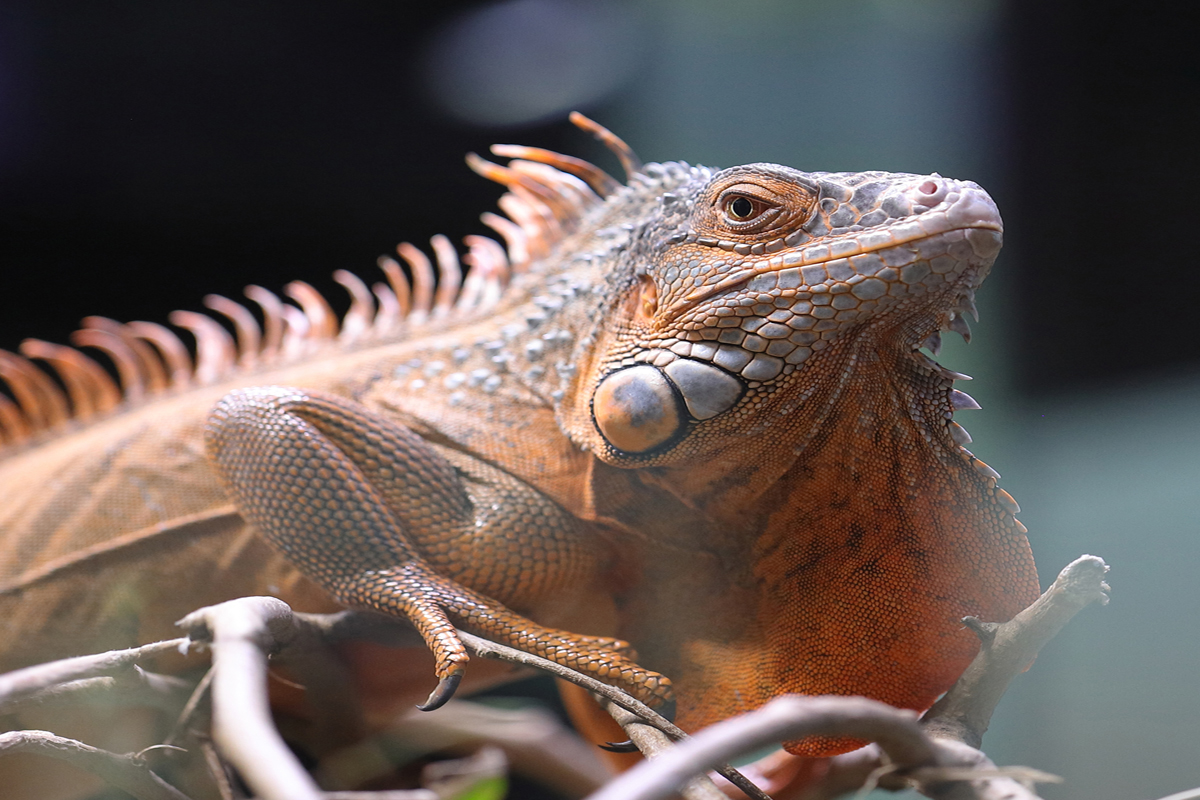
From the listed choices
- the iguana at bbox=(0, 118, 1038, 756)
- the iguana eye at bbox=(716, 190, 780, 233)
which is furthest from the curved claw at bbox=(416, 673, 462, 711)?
the iguana eye at bbox=(716, 190, 780, 233)

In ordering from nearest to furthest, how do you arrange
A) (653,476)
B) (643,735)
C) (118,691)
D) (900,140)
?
1. (643,735)
2. (118,691)
3. (653,476)
4. (900,140)

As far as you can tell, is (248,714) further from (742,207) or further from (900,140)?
(900,140)

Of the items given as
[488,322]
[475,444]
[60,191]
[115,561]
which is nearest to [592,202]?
[488,322]

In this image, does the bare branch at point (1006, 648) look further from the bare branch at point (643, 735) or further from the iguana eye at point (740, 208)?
the iguana eye at point (740, 208)

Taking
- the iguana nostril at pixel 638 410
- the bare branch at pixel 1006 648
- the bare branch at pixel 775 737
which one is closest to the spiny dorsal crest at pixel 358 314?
the iguana nostril at pixel 638 410

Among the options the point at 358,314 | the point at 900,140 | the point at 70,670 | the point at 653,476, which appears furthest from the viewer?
the point at 358,314

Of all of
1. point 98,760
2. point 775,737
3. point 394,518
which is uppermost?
point 775,737

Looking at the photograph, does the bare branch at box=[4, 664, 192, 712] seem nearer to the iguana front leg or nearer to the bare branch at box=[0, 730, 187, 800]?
the bare branch at box=[0, 730, 187, 800]

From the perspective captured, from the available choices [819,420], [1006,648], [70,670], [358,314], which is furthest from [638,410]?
[358,314]
